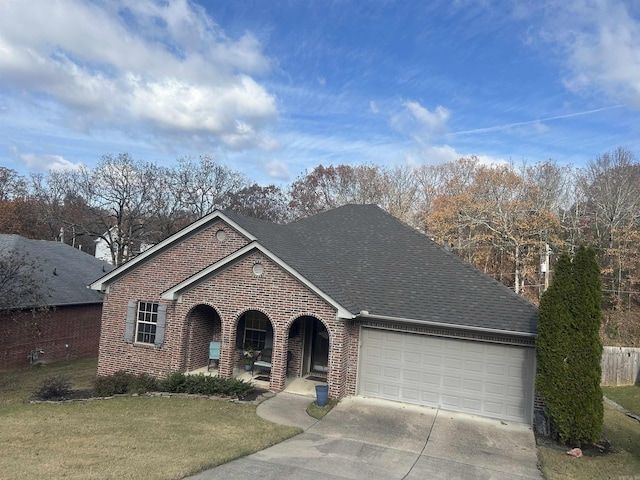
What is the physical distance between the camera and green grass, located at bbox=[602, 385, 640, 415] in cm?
1571

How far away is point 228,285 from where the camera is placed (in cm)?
→ 1438

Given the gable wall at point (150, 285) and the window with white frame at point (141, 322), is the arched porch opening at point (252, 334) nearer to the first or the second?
the gable wall at point (150, 285)

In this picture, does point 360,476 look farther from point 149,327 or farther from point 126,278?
point 126,278

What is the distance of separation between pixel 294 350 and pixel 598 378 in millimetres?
8920

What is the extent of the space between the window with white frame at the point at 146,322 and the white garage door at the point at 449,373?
732 cm

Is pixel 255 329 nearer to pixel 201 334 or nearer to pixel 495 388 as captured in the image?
pixel 201 334

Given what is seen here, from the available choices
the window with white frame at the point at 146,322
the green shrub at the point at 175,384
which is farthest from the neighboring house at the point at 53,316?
the green shrub at the point at 175,384

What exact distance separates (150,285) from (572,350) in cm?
1301

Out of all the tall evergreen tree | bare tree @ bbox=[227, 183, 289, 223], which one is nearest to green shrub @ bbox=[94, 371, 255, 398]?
the tall evergreen tree

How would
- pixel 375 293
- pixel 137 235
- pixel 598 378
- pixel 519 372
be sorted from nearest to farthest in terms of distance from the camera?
pixel 598 378, pixel 519 372, pixel 375 293, pixel 137 235

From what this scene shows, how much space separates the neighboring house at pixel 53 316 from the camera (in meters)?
19.2

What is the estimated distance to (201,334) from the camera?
15.6 meters

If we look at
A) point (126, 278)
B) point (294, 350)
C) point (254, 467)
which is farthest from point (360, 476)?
point (126, 278)

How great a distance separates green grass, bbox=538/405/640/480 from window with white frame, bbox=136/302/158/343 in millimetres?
12199
